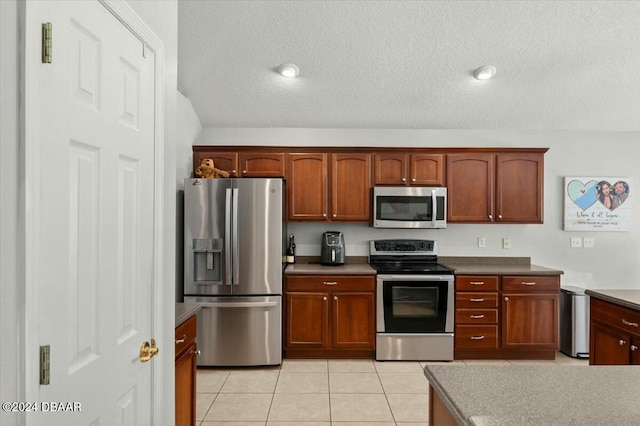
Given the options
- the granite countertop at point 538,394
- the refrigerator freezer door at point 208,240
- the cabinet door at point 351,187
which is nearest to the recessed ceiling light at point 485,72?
the cabinet door at point 351,187

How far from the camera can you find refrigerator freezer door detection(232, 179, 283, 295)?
3.74 m

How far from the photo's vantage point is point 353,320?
400 centimetres

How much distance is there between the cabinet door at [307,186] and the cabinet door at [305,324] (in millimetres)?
829

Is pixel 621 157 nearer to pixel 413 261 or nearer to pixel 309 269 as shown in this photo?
pixel 413 261

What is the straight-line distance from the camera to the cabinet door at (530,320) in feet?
13.1

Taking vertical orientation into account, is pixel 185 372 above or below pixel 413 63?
below

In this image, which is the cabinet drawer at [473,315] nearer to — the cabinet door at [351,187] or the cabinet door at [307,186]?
the cabinet door at [351,187]

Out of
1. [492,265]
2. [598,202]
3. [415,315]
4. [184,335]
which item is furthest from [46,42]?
[598,202]

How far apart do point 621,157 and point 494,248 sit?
169cm

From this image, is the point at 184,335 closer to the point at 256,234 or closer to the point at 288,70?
the point at 256,234

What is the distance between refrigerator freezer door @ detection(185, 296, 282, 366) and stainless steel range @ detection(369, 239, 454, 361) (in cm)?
109

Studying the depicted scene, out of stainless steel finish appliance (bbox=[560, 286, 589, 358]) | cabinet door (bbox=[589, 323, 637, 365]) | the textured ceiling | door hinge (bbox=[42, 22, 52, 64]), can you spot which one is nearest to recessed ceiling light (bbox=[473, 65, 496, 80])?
the textured ceiling

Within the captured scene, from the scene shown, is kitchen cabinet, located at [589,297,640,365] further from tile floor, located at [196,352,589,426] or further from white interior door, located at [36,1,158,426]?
white interior door, located at [36,1,158,426]

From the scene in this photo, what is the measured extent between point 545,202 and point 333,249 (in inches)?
93.5
